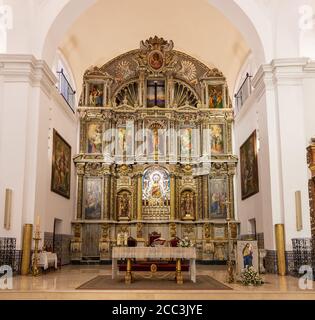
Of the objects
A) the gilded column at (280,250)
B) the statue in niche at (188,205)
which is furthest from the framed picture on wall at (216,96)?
the gilded column at (280,250)

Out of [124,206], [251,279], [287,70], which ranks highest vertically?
[287,70]

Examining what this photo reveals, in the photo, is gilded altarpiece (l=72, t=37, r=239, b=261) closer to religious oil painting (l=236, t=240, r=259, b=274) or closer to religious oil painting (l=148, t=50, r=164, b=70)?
religious oil painting (l=148, t=50, r=164, b=70)

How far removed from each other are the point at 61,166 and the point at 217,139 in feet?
26.1

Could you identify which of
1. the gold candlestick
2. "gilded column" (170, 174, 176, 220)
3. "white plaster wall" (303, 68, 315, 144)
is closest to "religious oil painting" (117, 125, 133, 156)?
"gilded column" (170, 174, 176, 220)

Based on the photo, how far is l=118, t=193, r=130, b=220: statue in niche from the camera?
70.4ft

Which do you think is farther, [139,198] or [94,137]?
[94,137]

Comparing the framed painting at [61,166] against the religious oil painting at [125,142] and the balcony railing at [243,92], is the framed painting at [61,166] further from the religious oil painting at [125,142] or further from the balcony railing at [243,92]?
the balcony railing at [243,92]

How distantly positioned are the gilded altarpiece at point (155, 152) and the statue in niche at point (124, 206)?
0.16ft

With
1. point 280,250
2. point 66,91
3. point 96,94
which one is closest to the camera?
point 280,250

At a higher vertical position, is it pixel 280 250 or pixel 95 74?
pixel 95 74

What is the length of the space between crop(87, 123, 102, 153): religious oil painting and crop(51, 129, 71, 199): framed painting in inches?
75.0

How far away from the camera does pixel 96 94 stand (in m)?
22.4

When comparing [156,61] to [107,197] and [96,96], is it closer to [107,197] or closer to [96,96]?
[96,96]

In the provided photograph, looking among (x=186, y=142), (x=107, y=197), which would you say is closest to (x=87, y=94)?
(x=107, y=197)
